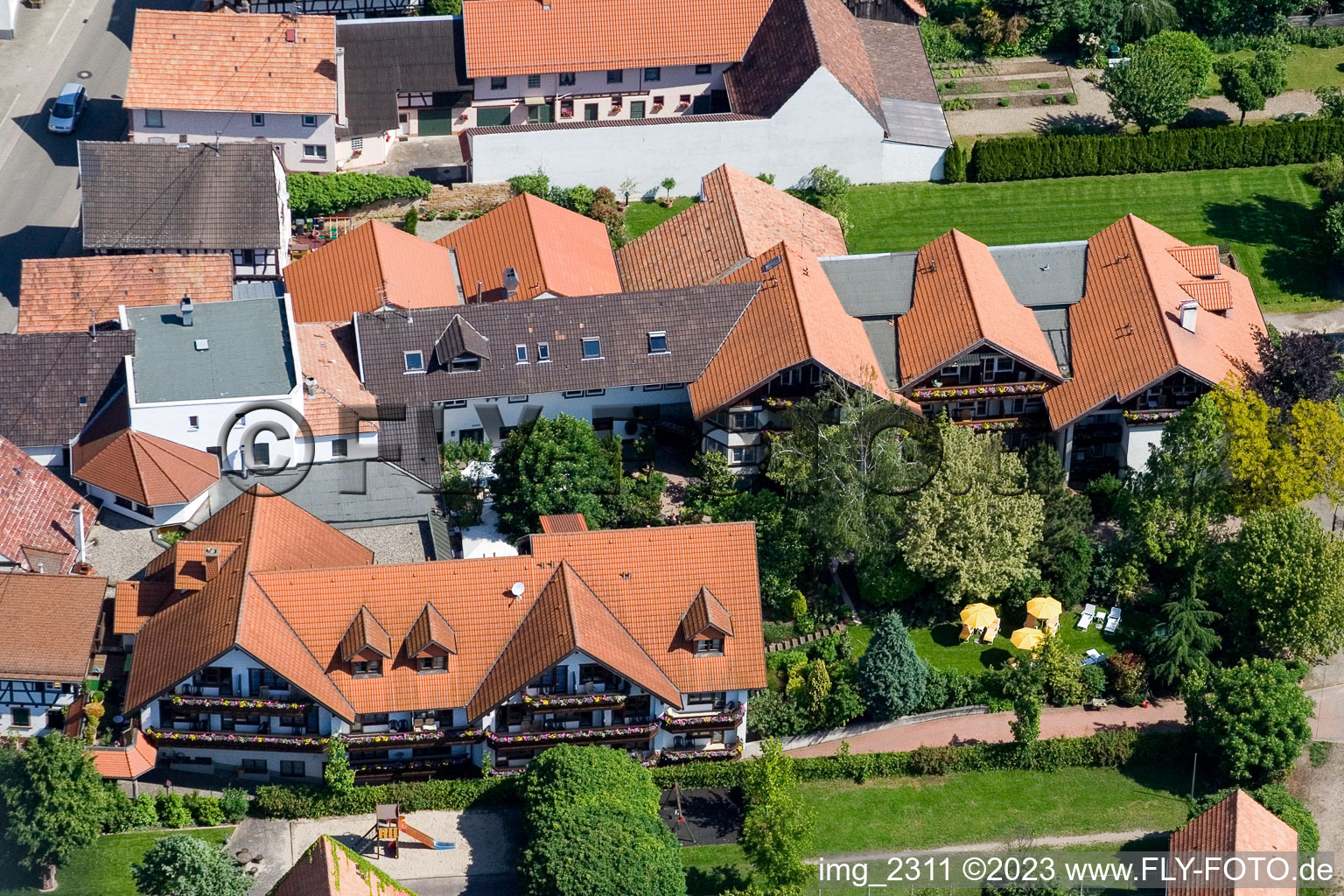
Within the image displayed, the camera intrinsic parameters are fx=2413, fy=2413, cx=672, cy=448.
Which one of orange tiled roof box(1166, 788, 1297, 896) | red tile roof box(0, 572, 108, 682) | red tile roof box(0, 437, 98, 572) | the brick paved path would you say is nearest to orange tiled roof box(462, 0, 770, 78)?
red tile roof box(0, 437, 98, 572)

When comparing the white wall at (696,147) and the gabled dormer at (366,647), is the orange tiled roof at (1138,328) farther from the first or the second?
the gabled dormer at (366,647)

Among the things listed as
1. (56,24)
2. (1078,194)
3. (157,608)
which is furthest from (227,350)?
(1078,194)

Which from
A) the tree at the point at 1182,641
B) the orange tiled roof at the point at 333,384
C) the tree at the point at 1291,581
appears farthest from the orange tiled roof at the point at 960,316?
the orange tiled roof at the point at 333,384

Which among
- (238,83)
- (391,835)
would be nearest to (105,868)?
Answer: (391,835)

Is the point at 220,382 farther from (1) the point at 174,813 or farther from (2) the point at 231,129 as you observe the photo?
(2) the point at 231,129

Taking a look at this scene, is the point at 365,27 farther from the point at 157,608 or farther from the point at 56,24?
the point at 157,608

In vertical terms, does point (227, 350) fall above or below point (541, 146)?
below
